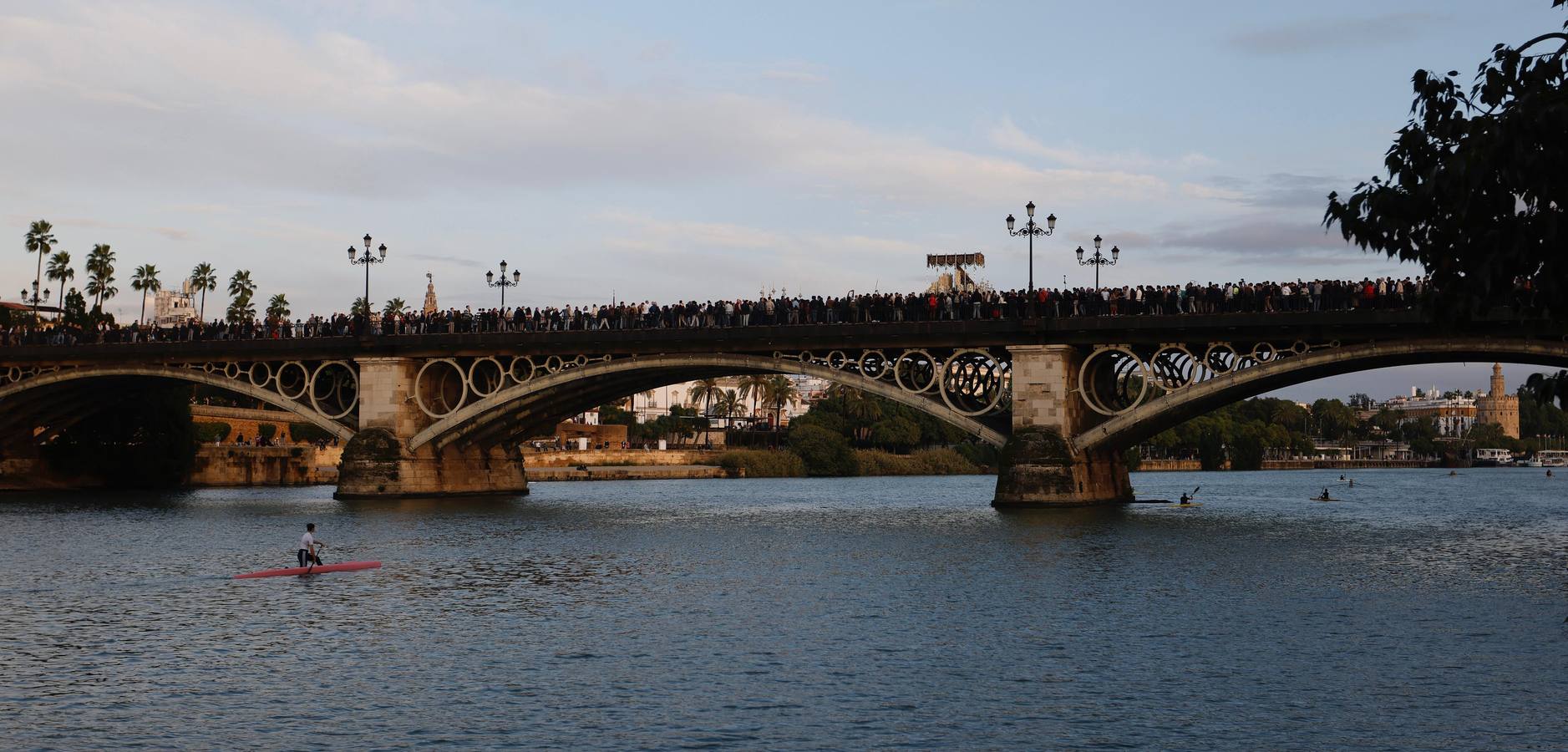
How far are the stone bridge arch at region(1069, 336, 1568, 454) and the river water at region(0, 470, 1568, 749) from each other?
242 inches

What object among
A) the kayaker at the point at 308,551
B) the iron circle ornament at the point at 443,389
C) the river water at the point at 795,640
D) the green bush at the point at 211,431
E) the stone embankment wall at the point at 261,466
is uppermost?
the iron circle ornament at the point at 443,389

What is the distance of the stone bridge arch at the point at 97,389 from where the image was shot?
75.0m

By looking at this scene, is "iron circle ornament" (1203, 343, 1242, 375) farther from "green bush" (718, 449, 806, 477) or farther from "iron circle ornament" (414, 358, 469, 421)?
"green bush" (718, 449, 806, 477)

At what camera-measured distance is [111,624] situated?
29.0 meters

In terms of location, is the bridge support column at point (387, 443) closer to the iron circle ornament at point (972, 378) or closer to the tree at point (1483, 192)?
the iron circle ornament at point (972, 378)


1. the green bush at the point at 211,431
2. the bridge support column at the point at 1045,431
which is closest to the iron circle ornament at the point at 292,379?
the bridge support column at the point at 1045,431

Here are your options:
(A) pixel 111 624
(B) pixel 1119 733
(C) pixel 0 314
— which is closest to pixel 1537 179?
(B) pixel 1119 733

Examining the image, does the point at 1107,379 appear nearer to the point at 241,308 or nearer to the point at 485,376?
the point at 485,376

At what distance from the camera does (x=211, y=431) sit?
384 ft

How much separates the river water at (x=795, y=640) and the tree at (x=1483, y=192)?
21.6ft

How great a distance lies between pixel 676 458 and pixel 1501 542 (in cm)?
10842

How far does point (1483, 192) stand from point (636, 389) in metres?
66.7

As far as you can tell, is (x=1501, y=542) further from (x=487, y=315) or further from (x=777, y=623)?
(x=487, y=315)

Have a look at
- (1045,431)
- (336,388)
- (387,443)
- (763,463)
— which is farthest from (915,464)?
(1045,431)
